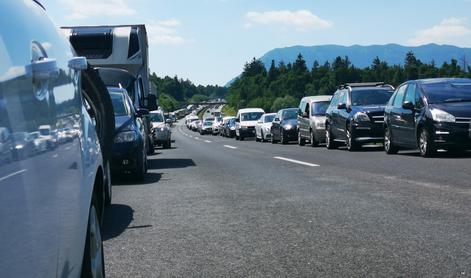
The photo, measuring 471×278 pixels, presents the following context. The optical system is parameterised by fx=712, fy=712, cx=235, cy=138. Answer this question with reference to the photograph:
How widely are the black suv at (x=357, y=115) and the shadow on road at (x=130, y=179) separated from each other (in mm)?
7152

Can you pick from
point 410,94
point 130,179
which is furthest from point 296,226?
point 410,94

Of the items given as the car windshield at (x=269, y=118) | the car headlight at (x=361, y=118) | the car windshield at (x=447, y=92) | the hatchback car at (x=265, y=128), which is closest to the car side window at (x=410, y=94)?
the car windshield at (x=447, y=92)

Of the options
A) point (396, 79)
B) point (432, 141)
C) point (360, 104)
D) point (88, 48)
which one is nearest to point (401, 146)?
point (432, 141)

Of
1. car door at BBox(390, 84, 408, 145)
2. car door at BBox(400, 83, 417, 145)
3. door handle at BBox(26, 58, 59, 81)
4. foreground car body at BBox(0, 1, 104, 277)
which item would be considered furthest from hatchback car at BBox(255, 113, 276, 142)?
door handle at BBox(26, 58, 59, 81)

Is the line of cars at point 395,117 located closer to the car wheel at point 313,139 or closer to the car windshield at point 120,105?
the car wheel at point 313,139

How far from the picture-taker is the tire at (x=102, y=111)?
503 centimetres

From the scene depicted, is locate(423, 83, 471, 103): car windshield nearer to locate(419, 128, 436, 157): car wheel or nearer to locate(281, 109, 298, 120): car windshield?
locate(419, 128, 436, 157): car wheel

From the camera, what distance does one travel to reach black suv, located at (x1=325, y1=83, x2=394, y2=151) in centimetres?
1839

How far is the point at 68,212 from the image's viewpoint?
111 inches

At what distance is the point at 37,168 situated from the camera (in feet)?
7.59

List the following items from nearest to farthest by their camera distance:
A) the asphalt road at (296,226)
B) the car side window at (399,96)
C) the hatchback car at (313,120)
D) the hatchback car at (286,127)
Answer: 1. the asphalt road at (296,226)
2. the car side window at (399,96)
3. the hatchback car at (313,120)
4. the hatchback car at (286,127)

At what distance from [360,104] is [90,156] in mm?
16047

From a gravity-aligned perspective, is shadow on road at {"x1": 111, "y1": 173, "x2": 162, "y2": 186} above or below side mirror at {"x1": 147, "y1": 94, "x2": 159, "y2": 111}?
below

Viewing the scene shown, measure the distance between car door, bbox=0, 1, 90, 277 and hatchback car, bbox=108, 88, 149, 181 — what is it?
7837mm
